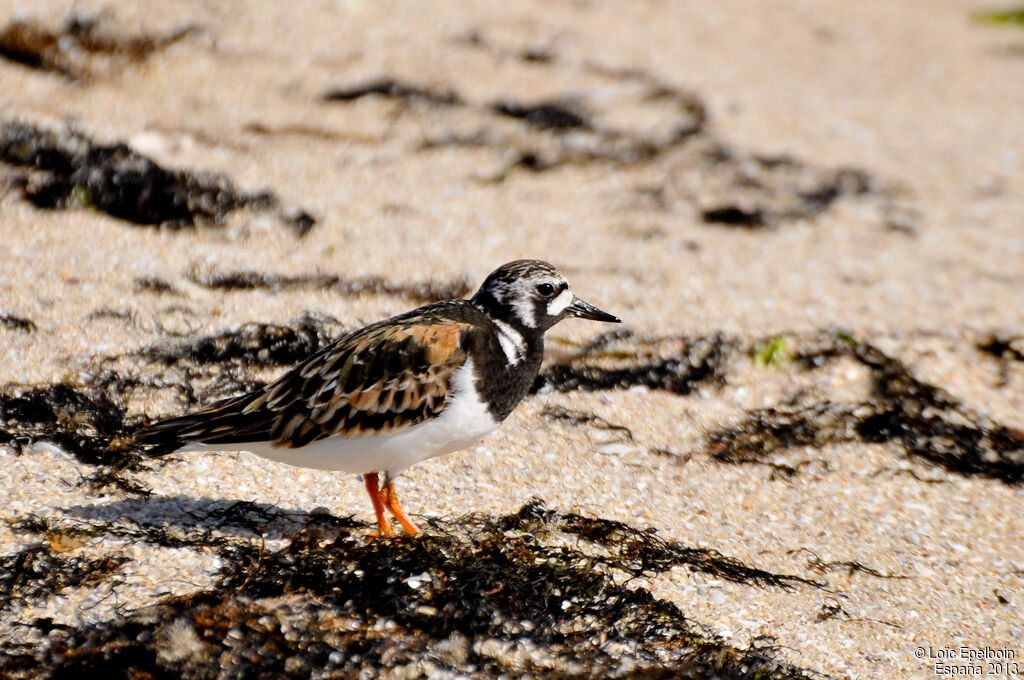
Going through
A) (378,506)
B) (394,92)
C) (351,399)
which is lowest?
(378,506)

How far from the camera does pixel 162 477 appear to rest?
137 inches

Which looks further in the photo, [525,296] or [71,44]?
[71,44]

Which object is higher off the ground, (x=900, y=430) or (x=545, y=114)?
(x=545, y=114)

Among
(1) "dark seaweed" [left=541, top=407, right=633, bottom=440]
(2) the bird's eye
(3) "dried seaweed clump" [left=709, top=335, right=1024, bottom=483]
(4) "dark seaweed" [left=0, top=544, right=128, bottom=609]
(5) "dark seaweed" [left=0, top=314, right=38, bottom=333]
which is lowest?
(3) "dried seaweed clump" [left=709, top=335, right=1024, bottom=483]

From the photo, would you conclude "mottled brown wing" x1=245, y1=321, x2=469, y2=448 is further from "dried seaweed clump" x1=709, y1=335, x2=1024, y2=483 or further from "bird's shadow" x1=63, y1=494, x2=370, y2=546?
"dried seaweed clump" x1=709, y1=335, x2=1024, y2=483

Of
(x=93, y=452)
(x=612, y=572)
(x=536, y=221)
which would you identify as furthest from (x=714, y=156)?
(x=93, y=452)

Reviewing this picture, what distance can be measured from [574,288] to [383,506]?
1942mm

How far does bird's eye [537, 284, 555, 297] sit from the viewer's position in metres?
3.54

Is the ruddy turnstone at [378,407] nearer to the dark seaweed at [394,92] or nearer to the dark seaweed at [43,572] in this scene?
the dark seaweed at [43,572]

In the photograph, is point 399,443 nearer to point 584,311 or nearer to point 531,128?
point 584,311

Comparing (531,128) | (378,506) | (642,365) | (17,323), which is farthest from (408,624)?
(531,128)

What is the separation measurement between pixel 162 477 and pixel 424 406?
0.96 m

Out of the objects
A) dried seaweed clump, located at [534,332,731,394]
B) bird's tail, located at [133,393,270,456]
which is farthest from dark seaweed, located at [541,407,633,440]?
bird's tail, located at [133,393,270,456]

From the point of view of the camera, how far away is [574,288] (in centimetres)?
502
